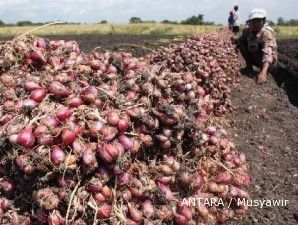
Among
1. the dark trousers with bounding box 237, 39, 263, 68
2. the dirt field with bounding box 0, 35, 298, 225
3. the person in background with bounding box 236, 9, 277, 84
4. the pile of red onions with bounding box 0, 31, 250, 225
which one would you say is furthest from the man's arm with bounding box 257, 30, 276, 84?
the pile of red onions with bounding box 0, 31, 250, 225

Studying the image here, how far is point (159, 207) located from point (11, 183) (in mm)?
894

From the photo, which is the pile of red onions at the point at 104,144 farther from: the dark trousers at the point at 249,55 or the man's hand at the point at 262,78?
Answer: the dark trousers at the point at 249,55

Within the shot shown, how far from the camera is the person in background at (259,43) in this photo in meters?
7.93

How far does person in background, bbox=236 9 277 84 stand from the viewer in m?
7.93

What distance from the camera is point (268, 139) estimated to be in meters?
5.36

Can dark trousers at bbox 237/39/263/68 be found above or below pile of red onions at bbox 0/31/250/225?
below

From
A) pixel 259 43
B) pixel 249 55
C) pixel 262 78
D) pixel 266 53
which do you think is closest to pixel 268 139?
pixel 262 78

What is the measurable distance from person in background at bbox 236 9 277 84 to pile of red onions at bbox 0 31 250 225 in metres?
4.56

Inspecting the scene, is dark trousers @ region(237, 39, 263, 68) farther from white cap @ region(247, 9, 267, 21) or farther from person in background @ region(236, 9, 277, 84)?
white cap @ region(247, 9, 267, 21)

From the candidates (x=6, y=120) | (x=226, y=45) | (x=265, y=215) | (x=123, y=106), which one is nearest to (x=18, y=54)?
(x=6, y=120)

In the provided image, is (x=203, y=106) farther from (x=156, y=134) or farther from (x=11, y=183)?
(x=11, y=183)

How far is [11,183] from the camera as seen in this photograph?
264 centimetres

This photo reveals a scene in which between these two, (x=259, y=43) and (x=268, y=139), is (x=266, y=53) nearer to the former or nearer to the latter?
(x=259, y=43)

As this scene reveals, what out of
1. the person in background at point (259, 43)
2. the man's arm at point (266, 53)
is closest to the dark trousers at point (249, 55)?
the person in background at point (259, 43)
